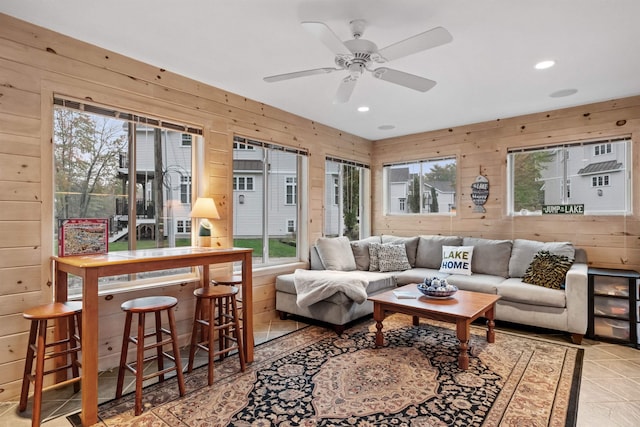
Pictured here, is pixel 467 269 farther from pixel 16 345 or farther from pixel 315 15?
pixel 16 345

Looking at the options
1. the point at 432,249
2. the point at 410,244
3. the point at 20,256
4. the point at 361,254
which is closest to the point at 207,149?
the point at 20,256

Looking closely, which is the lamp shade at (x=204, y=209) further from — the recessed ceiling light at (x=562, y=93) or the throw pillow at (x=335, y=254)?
the recessed ceiling light at (x=562, y=93)

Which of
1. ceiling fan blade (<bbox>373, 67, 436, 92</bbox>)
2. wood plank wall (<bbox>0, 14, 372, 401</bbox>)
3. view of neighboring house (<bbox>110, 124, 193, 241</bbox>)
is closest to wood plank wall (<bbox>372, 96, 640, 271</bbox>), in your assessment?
ceiling fan blade (<bbox>373, 67, 436, 92</bbox>)

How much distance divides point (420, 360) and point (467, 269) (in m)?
1.80

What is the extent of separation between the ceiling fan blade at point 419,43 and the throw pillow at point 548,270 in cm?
282

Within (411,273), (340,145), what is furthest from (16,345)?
(340,145)

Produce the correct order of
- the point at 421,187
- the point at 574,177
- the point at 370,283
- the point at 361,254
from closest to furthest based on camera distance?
the point at 370,283, the point at 574,177, the point at 361,254, the point at 421,187

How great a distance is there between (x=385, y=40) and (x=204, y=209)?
2.08m

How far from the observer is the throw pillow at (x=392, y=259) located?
4.62 m

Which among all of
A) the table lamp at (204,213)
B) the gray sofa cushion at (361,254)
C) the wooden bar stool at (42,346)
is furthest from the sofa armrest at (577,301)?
the wooden bar stool at (42,346)

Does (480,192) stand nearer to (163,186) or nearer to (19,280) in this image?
(163,186)

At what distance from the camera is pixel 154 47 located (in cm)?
271

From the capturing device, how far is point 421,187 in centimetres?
553

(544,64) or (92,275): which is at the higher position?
(544,64)
